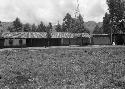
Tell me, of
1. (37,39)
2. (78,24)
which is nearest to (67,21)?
(78,24)

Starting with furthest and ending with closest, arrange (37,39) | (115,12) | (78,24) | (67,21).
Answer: (67,21), (78,24), (115,12), (37,39)

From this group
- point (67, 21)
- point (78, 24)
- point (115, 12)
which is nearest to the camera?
point (115, 12)

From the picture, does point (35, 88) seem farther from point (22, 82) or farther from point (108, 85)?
point (108, 85)

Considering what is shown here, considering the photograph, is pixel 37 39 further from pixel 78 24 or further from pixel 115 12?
pixel 115 12

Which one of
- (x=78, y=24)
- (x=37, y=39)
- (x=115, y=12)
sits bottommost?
(x=37, y=39)

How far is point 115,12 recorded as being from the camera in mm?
67562

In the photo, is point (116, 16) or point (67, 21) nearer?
point (116, 16)

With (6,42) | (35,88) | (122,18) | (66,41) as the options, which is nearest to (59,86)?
(35,88)

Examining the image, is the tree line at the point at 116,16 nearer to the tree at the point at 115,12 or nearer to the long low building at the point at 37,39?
the tree at the point at 115,12

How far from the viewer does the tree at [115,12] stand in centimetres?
6612

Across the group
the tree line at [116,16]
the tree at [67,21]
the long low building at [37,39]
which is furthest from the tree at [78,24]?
the tree at [67,21]

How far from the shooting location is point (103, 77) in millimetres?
13695

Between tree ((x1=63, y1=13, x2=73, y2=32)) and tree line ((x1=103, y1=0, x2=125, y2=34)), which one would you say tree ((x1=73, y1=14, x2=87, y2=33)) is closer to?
tree line ((x1=103, y1=0, x2=125, y2=34))

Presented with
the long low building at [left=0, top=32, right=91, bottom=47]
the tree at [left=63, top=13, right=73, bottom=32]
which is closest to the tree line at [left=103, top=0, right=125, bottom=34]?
the long low building at [left=0, top=32, right=91, bottom=47]
